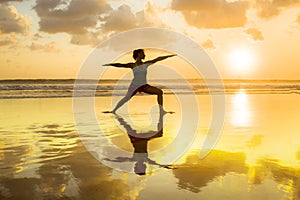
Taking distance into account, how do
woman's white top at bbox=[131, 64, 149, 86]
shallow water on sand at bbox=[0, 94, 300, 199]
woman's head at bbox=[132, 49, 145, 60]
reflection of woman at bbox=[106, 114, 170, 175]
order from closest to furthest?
shallow water on sand at bbox=[0, 94, 300, 199]
reflection of woman at bbox=[106, 114, 170, 175]
woman's head at bbox=[132, 49, 145, 60]
woman's white top at bbox=[131, 64, 149, 86]

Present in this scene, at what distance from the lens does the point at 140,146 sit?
309 inches

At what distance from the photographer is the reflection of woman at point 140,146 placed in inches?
237

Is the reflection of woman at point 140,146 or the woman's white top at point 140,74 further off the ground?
the woman's white top at point 140,74

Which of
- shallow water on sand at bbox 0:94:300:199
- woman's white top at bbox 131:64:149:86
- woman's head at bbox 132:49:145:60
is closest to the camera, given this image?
shallow water on sand at bbox 0:94:300:199

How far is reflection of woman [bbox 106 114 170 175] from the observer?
6.01 meters

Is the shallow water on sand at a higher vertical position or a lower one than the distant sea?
lower

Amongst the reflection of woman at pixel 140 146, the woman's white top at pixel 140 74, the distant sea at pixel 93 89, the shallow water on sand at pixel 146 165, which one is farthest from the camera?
the distant sea at pixel 93 89

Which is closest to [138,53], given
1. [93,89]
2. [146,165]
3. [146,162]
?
[146,162]

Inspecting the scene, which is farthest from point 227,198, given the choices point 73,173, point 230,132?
point 230,132

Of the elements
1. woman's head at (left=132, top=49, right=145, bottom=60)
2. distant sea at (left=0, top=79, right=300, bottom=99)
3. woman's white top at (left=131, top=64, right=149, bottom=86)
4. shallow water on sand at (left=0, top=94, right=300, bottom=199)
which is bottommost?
shallow water on sand at (left=0, top=94, right=300, bottom=199)

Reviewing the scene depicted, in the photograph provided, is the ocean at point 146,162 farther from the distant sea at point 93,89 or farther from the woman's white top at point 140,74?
the distant sea at point 93,89

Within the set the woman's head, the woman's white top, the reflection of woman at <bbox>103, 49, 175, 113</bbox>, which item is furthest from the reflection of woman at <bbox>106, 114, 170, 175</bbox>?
the woman's head

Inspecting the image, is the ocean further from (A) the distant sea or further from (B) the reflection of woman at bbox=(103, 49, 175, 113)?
(A) the distant sea

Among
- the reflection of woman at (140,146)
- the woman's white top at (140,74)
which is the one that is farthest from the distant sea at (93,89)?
the reflection of woman at (140,146)
